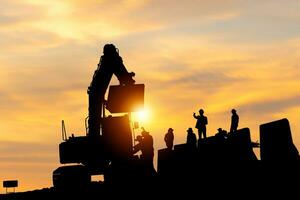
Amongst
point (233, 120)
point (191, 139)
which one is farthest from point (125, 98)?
point (233, 120)

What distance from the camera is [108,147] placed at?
49.9 meters

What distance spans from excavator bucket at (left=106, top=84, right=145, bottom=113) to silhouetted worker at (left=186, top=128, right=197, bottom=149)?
7.80 m

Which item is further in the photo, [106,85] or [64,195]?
[106,85]

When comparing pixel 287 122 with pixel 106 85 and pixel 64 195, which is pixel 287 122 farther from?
pixel 106 85

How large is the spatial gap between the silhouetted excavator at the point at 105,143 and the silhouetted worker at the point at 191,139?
4.95m

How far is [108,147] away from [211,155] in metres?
11.6

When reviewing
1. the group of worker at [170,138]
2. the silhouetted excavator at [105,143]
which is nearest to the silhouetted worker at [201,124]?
the group of worker at [170,138]

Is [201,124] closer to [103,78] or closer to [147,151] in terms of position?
[147,151]

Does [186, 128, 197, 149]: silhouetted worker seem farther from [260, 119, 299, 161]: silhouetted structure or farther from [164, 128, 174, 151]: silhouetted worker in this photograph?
[260, 119, 299, 161]: silhouetted structure

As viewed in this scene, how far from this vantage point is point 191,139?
42062 millimetres

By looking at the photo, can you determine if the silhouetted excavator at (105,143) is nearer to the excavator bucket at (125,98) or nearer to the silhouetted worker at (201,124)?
the excavator bucket at (125,98)

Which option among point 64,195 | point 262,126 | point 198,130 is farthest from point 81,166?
point 262,126

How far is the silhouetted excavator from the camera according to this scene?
4850 cm

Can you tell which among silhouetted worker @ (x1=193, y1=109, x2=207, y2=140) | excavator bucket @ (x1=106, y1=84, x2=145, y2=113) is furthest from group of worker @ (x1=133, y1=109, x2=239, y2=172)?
excavator bucket @ (x1=106, y1=84, x2=145, y2=113)
